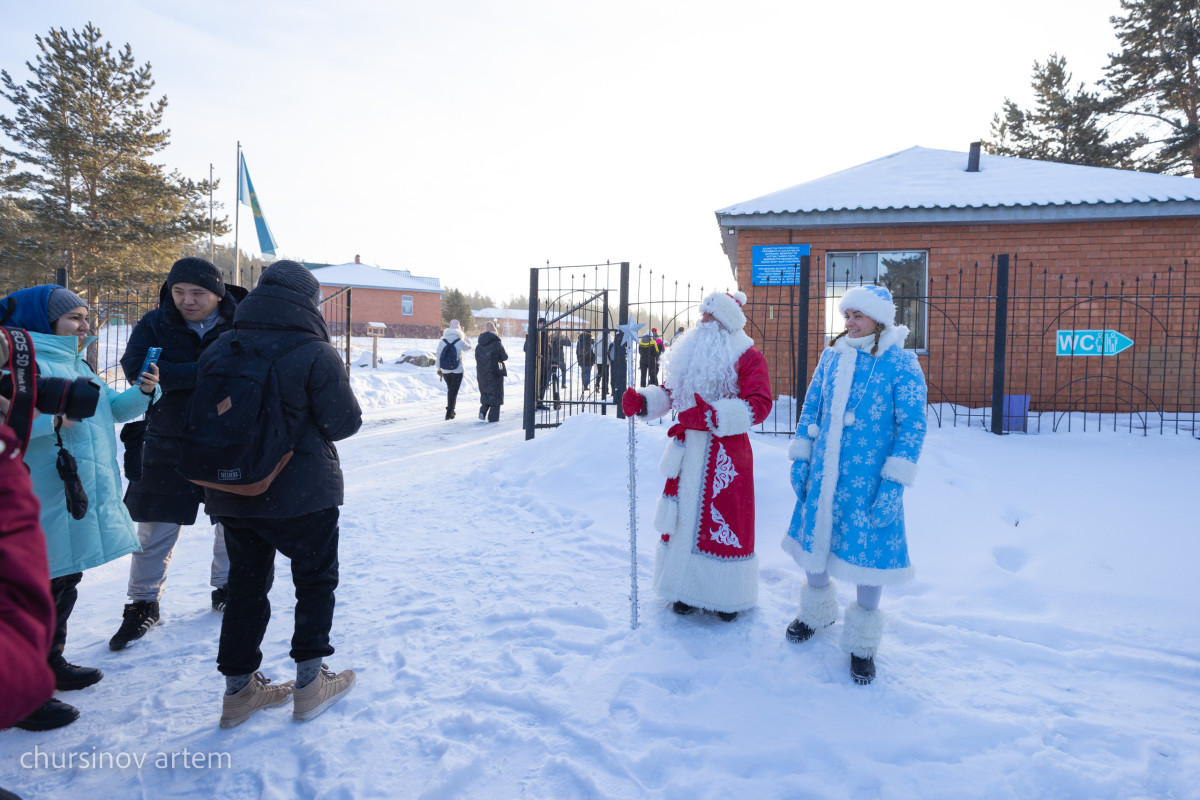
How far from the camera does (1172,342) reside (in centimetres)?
873

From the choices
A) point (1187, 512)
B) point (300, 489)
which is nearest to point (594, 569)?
point (300, 489)

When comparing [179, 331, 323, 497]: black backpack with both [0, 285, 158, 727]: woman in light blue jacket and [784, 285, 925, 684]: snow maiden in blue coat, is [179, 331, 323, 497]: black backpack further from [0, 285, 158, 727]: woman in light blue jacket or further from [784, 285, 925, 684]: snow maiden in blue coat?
[784, 285, 925, 684]: snow maiden in blue coat

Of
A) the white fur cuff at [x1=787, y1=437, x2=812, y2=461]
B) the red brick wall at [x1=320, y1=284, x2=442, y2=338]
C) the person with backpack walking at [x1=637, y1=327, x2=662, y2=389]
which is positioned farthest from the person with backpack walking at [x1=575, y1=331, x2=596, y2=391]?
the red brick wall at [x1=320, y1=284, x2=442, y2=338]

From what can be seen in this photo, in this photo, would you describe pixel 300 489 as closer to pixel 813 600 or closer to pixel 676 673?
pixel 676 673

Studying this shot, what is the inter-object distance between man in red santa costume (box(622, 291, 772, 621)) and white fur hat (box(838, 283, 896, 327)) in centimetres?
58

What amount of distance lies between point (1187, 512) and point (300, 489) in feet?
19.4

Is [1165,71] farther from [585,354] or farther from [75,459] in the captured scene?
[75,459]

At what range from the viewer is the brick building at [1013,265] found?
867cm

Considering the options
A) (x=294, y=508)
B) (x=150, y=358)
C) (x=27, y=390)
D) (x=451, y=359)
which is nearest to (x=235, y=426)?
(x=294, y=508)

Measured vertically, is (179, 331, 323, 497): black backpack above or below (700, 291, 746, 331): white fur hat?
below

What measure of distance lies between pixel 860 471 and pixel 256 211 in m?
15.9

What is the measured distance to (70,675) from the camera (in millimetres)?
2717

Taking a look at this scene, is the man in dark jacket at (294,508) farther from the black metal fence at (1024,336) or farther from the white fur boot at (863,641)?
the black metal fence at (1024,336)

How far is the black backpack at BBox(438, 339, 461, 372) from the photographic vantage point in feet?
37.7
